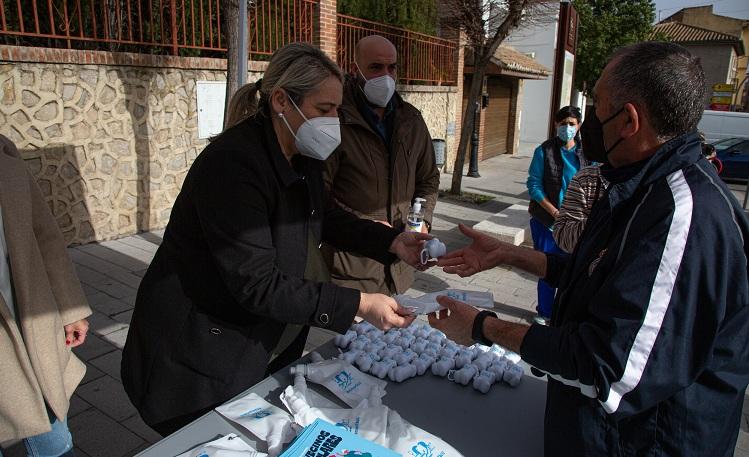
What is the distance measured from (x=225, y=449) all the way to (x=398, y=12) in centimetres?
1288

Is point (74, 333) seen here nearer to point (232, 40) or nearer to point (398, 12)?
point (232, 40)

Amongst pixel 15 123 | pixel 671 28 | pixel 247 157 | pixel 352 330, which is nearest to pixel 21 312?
pixel 247 157

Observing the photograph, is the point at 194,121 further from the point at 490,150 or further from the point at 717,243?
the point at 490,150

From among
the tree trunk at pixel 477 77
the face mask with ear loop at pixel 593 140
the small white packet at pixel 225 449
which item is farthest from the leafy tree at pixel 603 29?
the small white packet at pixel 225 449

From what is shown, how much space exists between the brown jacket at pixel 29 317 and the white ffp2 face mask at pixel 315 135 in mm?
955

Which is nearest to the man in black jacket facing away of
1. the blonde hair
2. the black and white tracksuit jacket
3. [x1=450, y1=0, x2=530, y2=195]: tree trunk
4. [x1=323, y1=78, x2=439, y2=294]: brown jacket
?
the black and white tracksuit jacket

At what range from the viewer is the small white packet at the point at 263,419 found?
1547 millimetres

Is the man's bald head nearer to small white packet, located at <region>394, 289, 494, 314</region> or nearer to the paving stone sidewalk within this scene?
small white packet, located at <region>394, 289, 494, 314</region>

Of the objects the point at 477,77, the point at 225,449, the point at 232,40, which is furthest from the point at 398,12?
the point at 225,449

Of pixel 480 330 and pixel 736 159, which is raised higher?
pixel 480 330

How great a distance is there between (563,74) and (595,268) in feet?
20.8

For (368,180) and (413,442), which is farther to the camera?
(368,180)

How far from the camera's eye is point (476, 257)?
231 cm

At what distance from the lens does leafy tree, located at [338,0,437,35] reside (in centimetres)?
1177
